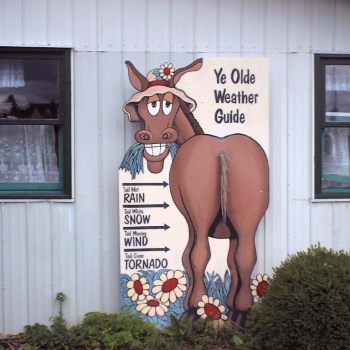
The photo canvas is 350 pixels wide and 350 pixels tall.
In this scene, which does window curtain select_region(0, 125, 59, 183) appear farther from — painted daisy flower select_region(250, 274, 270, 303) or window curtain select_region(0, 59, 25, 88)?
painted daisy flower select_region(250, 274, 270, 303)

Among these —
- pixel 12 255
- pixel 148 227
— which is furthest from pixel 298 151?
pixel 12 255

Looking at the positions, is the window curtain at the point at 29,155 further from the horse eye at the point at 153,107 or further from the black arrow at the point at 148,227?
the horse eye at the point at 153,107

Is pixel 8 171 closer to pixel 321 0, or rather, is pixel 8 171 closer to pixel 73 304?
pixel 73 304

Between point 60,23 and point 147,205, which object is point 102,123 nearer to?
point 147,205

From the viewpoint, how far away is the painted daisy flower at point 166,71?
5477mm

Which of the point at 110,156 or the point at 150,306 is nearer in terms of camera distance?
the point at 150,306

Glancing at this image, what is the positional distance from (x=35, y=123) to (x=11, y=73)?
585 millimetres

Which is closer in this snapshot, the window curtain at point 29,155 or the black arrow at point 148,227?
the black arrow at point 148,227

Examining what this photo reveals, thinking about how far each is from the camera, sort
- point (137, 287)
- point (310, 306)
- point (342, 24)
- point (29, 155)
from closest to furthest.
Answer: point (310, 306), point (137, 287), point (29, 155), point (342, 24)

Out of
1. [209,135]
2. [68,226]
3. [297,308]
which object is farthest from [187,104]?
[297,308]

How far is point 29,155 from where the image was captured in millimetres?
5633

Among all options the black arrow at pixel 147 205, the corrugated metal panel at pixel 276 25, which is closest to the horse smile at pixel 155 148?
the black arrow at pixel 147 205

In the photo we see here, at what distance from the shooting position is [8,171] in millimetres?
5617

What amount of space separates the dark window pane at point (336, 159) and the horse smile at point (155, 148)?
5.85 feet
